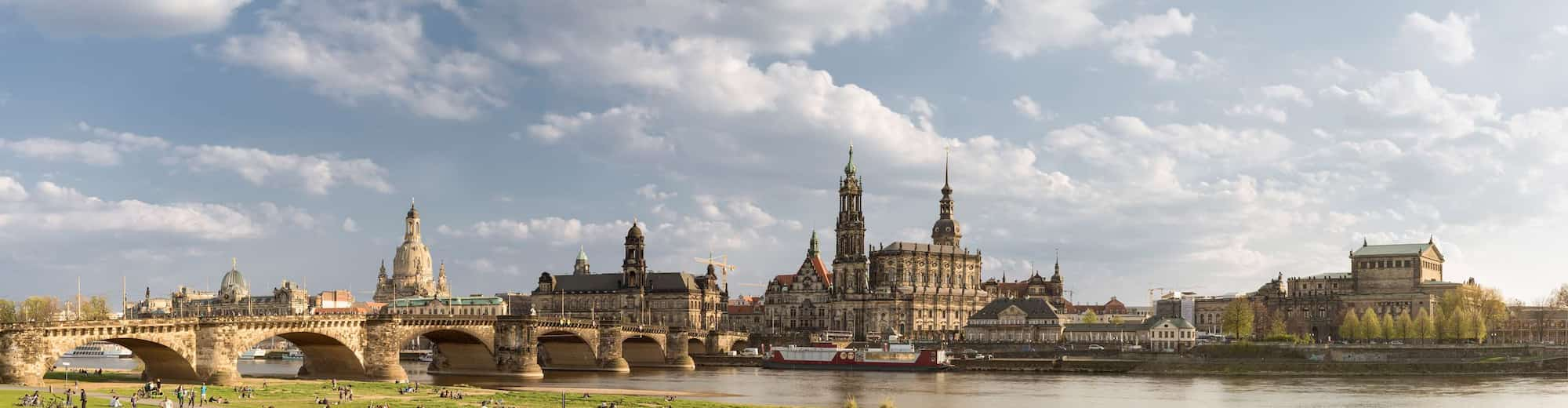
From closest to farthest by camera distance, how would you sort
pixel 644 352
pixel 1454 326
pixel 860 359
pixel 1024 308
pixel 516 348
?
1. pixel 516 348
2. pixel 860 359
3. pixel 1454 326
4. pixel 644 352
5. pixel 1024 308

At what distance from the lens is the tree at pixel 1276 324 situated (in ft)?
493

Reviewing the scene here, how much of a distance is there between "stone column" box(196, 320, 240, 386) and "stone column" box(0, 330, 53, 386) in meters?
11.2

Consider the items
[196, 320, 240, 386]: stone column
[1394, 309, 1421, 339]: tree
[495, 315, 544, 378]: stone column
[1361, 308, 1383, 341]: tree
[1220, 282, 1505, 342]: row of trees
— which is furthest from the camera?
[1361, 308, 1383, 341]: tree

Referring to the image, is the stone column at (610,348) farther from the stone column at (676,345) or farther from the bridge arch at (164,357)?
the bridge arch at (164,357)

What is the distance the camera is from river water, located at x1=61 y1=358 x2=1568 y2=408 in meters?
89.0

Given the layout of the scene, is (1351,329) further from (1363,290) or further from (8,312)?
(8,312)

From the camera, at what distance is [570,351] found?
5379 inches

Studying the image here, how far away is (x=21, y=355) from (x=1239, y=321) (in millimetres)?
119022

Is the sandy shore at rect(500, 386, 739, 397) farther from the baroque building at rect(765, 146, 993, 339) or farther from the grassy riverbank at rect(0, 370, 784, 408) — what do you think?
the baroque building at rect(765, 146, 993, 339)

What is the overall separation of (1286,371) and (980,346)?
139 feet

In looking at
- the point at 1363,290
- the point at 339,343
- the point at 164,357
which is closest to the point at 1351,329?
the point at 1363,290

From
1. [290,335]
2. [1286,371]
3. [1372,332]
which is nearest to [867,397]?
[290,335]

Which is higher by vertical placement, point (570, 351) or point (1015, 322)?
point (1015, 322)

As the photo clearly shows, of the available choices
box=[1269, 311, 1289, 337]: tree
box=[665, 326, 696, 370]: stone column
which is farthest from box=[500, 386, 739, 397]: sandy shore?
box=[1269, 311, 1289, 337]: tree
